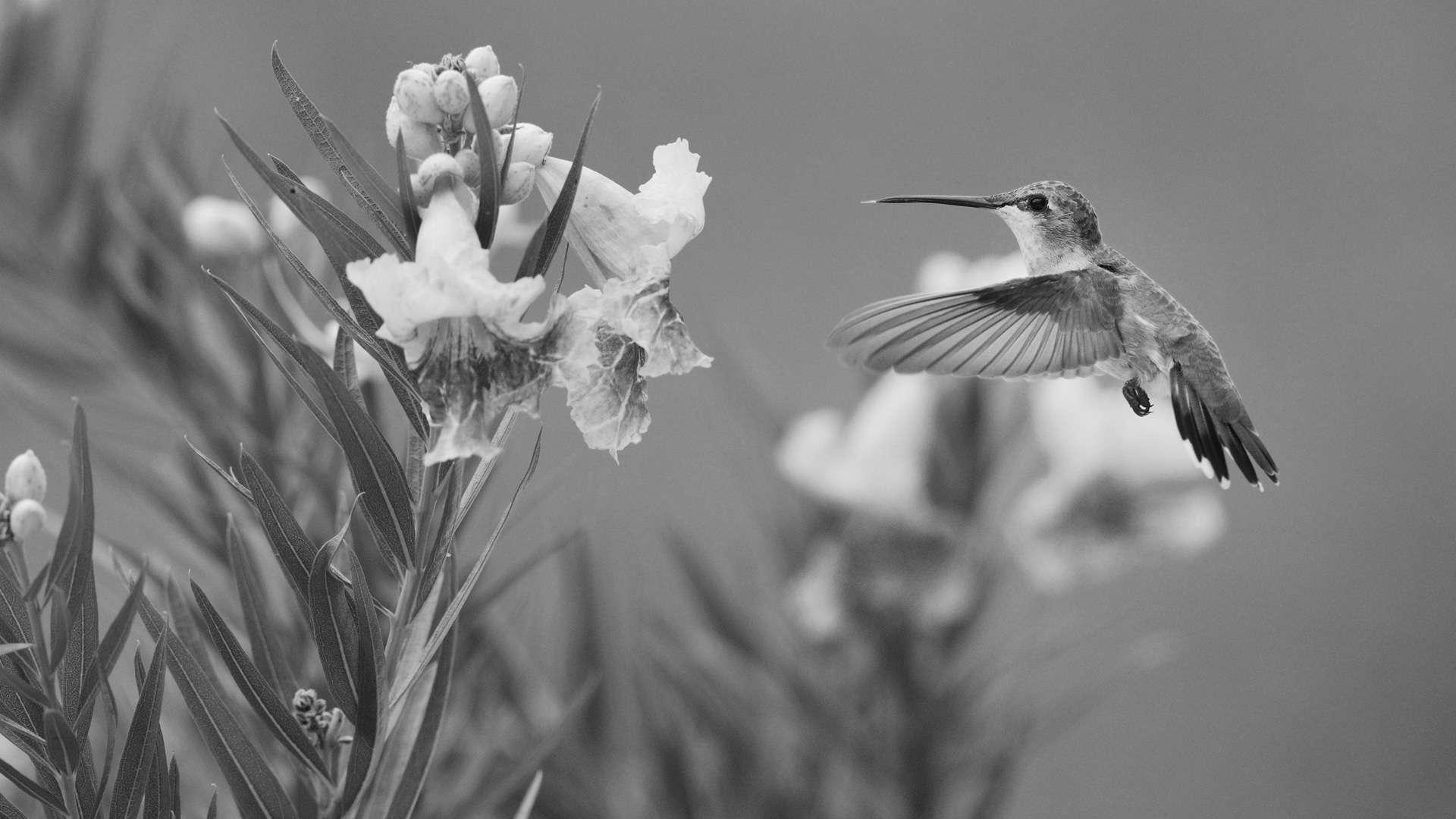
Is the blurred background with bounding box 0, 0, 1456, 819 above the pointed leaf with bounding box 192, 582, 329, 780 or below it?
above

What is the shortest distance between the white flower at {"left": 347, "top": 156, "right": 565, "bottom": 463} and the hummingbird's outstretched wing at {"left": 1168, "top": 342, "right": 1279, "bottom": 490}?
521 mm

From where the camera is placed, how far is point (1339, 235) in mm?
3182

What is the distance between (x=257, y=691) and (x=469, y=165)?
0.59 feet

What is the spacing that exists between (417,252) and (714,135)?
2845 millimetres

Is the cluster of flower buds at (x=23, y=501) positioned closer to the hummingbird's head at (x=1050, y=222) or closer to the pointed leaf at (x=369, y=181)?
the pointed leaf at (x=369, y=181)

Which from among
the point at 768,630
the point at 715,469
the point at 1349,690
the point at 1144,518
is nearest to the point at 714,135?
the point at 715,469

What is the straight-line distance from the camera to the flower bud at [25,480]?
410mm

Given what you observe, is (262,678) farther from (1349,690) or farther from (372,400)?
(1349,690)

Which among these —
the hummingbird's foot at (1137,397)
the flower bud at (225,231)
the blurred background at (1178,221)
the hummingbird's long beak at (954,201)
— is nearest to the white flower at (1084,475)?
the hummingbird's foot at (1137,397)

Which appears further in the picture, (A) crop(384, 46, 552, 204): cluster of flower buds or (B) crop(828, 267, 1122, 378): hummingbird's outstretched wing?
(B) crop(828, 267, 1122, 378): hummingbird's outstretched wing

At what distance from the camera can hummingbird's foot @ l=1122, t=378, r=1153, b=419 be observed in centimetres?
83

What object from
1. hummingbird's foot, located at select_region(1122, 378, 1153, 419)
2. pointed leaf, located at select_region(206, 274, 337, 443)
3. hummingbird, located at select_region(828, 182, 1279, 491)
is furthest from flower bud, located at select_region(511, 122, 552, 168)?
hummingbird's foot, located at select_region(1122, 378, 1153, 419)

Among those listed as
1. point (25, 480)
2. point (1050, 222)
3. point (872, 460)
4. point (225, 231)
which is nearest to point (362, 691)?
point (25, 480)

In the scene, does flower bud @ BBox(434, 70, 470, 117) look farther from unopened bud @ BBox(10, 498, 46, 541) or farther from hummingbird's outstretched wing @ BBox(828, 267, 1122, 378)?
A: hummingbird's outstretched wing @ BBox(828, 267, 1122, 378)
